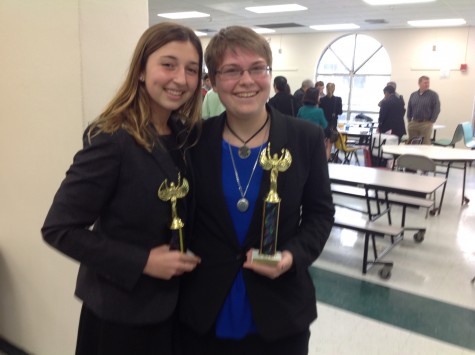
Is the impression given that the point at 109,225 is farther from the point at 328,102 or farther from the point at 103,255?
the point at 328,102

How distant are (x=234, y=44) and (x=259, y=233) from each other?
19.3 inches

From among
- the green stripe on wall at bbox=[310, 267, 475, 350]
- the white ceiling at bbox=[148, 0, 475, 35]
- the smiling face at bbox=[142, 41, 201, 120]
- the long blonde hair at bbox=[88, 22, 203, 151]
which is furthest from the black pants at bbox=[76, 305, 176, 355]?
the white ceiling at bbox=[148, 0, 475, 35]

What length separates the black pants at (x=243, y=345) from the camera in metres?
1.13

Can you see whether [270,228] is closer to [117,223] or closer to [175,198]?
[175,198]

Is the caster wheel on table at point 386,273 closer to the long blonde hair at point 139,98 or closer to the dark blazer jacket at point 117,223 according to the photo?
the dark blazer jacket at point 117,223

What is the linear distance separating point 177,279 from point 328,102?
670 centimetres

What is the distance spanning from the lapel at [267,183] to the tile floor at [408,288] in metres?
1.43

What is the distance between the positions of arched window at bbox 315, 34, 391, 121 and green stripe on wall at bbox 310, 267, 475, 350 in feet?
30.1

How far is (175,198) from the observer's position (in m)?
1.01

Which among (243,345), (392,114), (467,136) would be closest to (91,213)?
(243,345)

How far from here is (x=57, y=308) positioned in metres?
1.83

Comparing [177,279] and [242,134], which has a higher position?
[242,134]

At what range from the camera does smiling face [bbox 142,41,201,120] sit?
1022 mm

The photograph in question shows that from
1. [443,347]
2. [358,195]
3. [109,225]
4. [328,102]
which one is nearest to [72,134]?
[109,225]
